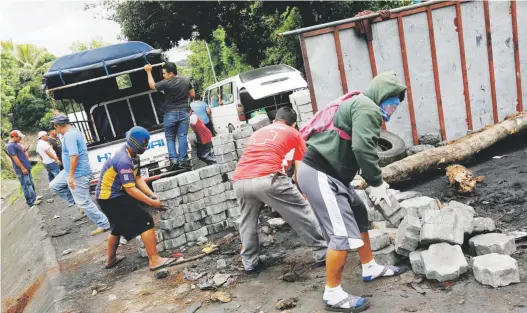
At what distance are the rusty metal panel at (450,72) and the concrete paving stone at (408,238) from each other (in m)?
4.10

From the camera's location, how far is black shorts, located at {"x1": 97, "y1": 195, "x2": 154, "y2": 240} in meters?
4.76

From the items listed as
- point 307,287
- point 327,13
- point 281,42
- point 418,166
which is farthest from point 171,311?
point 281,42

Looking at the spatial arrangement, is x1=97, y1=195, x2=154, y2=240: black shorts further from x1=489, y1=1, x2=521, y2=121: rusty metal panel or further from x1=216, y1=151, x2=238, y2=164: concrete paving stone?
x1=489, y1=1, x2=521, y2=121: rusty metal panel

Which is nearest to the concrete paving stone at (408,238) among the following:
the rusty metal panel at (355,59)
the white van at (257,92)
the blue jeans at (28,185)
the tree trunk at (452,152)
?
the tree trunk at (452,152)

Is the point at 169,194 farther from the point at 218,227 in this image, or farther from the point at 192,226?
the point at 218,227

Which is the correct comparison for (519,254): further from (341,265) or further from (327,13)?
(327,13)

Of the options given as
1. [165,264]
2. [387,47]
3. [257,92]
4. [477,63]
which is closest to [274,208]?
[165,264]

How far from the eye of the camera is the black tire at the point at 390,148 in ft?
19.9

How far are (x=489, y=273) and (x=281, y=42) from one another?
17405 mm

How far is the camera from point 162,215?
5207mm

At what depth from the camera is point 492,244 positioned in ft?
10.8

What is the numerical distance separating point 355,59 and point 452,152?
2090 millimetres

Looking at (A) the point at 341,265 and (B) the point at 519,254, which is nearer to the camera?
(A) the point at 341,265

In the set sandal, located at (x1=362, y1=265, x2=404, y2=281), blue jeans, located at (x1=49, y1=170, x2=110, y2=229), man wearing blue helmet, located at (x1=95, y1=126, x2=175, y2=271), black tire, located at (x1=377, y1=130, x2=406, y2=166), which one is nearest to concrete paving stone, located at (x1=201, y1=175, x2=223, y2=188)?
man wearing blue helmet, located at (x1=95, y1=126, x2=175, y2=271)
